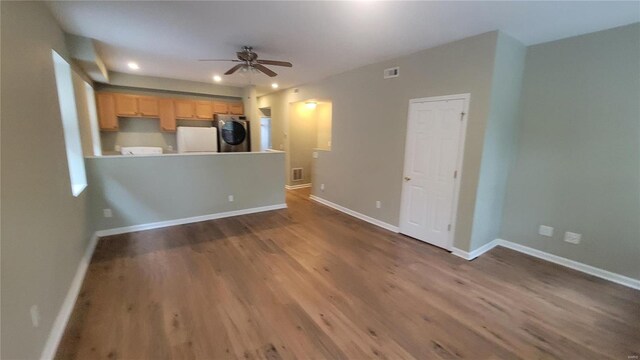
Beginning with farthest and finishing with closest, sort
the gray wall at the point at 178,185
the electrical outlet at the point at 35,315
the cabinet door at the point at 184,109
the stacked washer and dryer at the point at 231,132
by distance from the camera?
the stacked washer and dryer at the point at 231,132, the cabinet door at the point at 184,109, the gray wall at the point at 178,185, the electrical outlet at the point at 35,315

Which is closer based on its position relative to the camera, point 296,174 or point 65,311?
point 65,311

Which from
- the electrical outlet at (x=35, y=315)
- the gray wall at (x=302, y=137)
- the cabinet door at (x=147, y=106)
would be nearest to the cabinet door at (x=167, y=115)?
the cabinet door at (x=147, y=106)

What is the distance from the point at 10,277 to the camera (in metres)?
1.35

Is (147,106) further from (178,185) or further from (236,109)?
(178,185)

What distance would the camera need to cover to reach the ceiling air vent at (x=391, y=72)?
3.71 meters

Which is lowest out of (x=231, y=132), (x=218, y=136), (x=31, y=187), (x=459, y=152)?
(x=31, y=187)

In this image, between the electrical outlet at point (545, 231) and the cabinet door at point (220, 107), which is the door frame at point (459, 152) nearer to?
the electrical outlet at point (545, 231)

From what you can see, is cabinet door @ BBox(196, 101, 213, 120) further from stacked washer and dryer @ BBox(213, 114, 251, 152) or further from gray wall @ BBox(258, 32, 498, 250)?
gray wall @ BBox(258, 32, 498, 250)

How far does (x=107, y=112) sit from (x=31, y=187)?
4.66 m

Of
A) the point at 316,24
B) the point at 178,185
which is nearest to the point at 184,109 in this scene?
the point at 178,185

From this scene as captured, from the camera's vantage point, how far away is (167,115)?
594 centimetres

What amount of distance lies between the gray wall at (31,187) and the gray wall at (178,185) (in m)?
1.23

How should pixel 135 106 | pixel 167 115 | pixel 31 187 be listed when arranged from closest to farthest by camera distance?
pixel 31 187 < pixel 135 106 < pixel 167 115

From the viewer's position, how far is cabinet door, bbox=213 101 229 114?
6.51 metres
